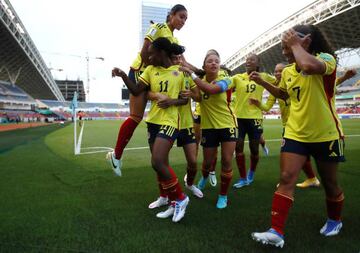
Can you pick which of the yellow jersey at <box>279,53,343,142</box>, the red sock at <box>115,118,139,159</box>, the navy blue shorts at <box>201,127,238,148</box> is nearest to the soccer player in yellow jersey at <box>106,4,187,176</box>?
the red sock at <box>115,118,139,159</box>

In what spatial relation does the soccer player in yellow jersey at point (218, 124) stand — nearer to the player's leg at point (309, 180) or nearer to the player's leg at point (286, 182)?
the player's leg at point (286, 182)

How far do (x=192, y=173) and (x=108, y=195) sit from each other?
1.35 m

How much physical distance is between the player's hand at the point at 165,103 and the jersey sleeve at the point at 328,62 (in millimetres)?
1709

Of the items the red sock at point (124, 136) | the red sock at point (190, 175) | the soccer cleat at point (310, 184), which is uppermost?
the red sock at point (124, 136)

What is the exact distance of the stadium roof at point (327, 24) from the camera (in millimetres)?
38406

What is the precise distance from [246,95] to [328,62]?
3.02 m

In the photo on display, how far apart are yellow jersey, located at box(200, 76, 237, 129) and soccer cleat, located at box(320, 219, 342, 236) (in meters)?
Answer: 1.77

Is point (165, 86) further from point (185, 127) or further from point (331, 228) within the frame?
point (331, 228)

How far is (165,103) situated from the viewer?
3852mm

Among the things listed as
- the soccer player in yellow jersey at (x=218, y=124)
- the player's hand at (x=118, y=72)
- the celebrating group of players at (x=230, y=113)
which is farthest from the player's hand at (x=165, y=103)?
the soccer player in yellow jersey at (x=218, y=124)

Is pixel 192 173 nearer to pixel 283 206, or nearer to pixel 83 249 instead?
pixel 283 206

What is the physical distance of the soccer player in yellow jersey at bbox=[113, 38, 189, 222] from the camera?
384cm

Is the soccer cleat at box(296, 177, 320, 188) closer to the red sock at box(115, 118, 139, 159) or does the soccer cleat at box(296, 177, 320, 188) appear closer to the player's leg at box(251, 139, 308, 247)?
the player's leg at box(251, 139, 308, 247)

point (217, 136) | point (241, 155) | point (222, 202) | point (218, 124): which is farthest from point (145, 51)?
Result: point (241, 155)
